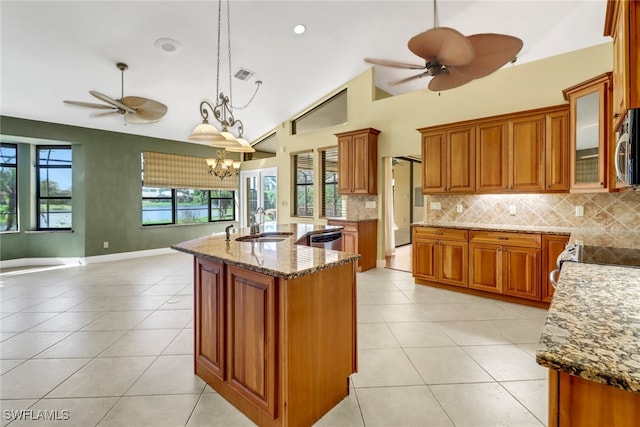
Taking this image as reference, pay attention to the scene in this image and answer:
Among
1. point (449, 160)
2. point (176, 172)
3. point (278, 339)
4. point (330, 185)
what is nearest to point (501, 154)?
point (449, 160)

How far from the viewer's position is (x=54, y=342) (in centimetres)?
269

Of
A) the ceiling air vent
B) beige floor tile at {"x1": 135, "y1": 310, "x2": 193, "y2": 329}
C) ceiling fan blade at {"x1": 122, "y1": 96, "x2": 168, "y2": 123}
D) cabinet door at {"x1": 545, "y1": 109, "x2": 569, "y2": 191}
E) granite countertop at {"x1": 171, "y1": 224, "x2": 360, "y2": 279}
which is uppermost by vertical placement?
the ceiling air vent

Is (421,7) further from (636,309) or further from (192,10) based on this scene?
(636,309)

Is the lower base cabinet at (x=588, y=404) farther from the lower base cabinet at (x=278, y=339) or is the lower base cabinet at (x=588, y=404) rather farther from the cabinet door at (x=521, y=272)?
the cabinet door at (x=521, y=272)

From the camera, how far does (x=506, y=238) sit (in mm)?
3580

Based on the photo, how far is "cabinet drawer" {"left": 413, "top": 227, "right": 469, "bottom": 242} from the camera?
392cm

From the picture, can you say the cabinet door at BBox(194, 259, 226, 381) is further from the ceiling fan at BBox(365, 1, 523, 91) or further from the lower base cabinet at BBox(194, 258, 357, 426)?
the ceiling fan at BBox(365, 1, 523, 91)

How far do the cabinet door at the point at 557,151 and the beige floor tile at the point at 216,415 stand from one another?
12.8 ft

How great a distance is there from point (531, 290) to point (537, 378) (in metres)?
1.64

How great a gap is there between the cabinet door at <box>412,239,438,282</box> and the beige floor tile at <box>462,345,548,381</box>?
167 cm

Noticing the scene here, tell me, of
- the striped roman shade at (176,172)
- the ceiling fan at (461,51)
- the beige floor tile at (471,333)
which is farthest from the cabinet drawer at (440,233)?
the striped roman shade at (176,172)

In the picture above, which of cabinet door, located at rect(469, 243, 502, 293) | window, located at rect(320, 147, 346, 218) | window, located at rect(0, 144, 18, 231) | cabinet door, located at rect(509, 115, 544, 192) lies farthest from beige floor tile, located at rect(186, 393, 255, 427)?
window, located at rect(0, 144, 18, 231)

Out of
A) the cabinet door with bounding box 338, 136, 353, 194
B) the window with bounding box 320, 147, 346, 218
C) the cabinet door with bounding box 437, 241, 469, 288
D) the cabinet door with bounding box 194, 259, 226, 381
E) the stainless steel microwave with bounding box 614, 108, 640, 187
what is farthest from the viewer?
the window with bounding box 320, 147, 346, 218

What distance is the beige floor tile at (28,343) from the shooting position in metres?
2.48
